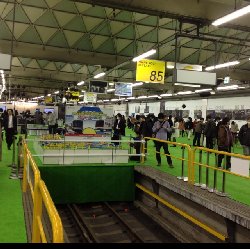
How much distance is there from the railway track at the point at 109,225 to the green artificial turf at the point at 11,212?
1.98 m

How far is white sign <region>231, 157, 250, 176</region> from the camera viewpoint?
7137mm

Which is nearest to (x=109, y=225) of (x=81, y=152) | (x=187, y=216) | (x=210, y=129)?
(x=81, y=152)

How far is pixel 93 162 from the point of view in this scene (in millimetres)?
11320

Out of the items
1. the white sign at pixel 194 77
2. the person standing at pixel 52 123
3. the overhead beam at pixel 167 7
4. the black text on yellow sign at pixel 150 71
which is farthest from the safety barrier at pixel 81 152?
the person standing at pixel 52 123

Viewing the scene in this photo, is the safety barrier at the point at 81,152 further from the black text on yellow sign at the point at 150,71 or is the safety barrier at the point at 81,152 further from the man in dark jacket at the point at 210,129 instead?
the black text on yellow sign at the point at 150,71

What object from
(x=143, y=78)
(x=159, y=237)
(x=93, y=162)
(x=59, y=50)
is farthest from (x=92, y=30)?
(x=159, y=237)

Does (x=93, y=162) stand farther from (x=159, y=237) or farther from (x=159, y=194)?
(x=159, y=237)

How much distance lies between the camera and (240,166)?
7.32 m

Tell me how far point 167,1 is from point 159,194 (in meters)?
6.15

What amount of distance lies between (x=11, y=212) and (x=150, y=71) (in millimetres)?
12430

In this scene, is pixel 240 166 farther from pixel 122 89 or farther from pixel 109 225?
pixel 122 89

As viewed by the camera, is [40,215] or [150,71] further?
[150,71]

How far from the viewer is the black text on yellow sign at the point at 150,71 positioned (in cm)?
1725

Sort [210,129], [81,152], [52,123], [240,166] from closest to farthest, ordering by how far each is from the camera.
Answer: [240,166], [81,152], [210,129], [52,123]
